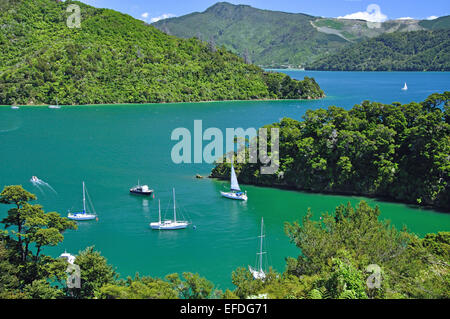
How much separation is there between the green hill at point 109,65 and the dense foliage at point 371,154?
8091cm

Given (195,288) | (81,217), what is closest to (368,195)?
(81,217)

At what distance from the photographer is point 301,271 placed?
21.7 meters

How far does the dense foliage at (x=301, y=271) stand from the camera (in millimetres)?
17234

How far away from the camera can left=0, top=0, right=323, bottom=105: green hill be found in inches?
4656

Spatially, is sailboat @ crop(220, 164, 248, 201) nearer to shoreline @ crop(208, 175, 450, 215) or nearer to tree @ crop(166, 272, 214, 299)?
shoreline @ crop(208, 175, 450, 215)

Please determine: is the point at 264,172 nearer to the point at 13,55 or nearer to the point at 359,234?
the point at 359,234

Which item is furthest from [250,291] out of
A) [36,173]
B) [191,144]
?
[191,144]

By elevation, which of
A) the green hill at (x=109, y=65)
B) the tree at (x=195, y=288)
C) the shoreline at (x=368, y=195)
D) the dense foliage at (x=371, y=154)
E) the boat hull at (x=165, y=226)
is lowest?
the boat hull at (x=165, y=226)

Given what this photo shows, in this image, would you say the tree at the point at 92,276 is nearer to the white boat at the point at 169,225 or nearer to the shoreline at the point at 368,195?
the white boat at the point at 169,225

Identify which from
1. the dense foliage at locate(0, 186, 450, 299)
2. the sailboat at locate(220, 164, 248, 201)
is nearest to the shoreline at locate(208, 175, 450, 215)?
the sailboat at locate(220, 164, 248, 201)

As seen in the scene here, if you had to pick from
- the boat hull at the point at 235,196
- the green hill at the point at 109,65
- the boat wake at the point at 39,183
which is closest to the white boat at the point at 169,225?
the boat hull at the point at 235,196

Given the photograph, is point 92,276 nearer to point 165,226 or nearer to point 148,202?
point 165,226

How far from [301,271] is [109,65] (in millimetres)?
120693

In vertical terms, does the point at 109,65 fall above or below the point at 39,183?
above
